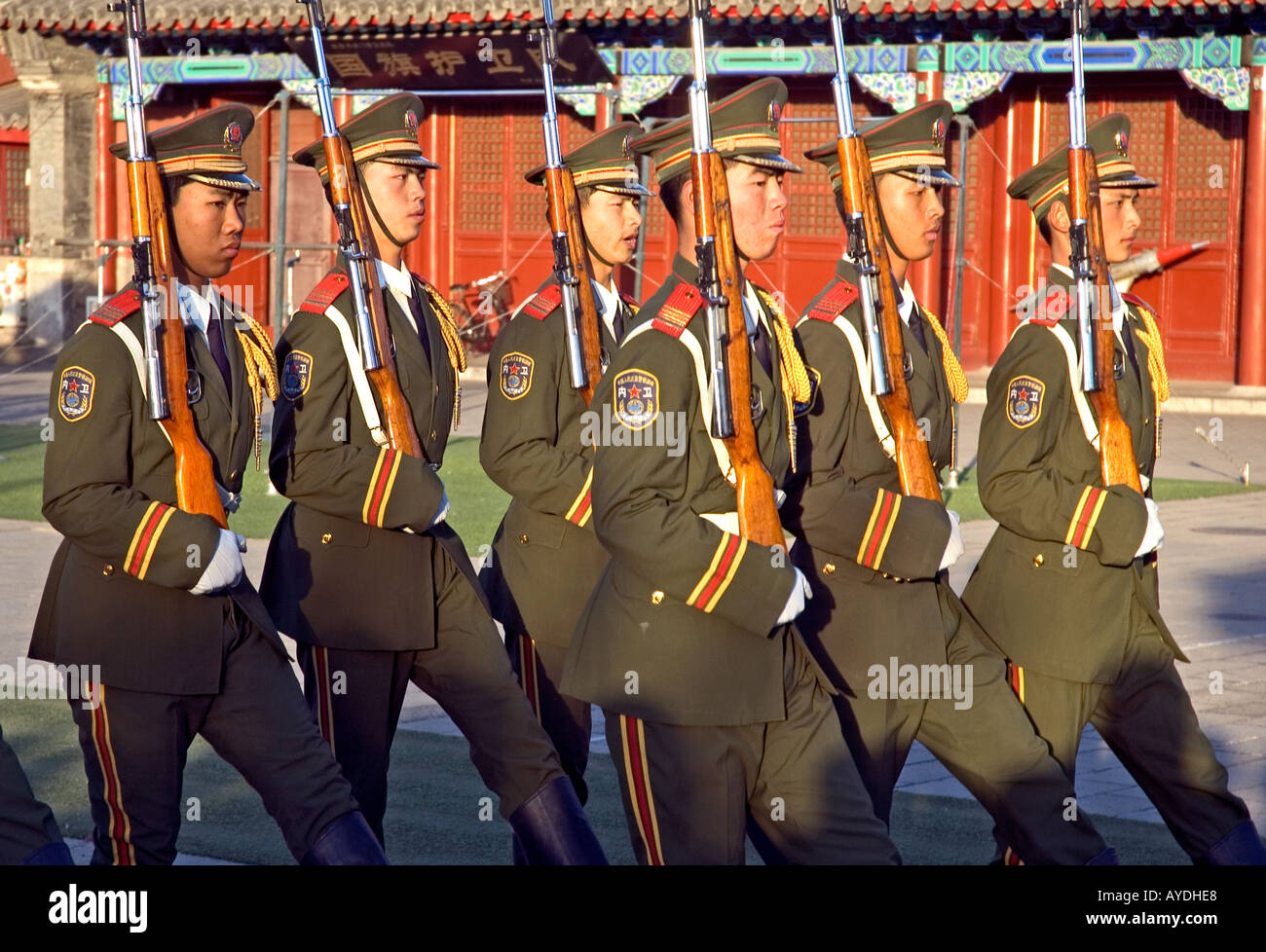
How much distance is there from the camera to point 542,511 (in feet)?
17.7

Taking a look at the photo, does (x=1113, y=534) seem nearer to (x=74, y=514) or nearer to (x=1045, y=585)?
(x=1045, y=585)

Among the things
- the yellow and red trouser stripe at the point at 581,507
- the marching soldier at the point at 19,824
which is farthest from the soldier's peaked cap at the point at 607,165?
the marching soldier at the point at 19,824

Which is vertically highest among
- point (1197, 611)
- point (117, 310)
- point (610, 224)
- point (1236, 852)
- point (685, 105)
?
point (685, 105)

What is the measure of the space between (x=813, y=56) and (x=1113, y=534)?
49.2 feet

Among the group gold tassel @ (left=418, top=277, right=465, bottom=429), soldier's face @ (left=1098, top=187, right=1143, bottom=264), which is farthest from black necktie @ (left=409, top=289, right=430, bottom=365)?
soldier's face @ (left=1098, top=187, right=1143, bottom=264)

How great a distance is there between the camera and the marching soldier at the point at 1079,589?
→ 4.63 m

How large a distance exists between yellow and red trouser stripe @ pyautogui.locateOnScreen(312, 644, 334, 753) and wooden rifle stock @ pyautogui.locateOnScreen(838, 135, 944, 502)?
4.71 feet

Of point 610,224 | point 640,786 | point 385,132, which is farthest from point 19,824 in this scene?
point 610,224

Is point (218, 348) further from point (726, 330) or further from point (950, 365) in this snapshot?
point (950, 365)

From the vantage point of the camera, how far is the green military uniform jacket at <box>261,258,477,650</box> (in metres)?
4.77

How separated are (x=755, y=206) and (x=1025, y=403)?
0.97 m

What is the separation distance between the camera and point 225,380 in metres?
4.38

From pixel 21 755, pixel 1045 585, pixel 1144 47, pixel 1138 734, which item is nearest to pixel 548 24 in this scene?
pixel 1045 585

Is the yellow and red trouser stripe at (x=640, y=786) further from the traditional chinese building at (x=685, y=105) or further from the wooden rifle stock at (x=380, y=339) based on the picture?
the traditional chinese building at (x=685, y=105)
